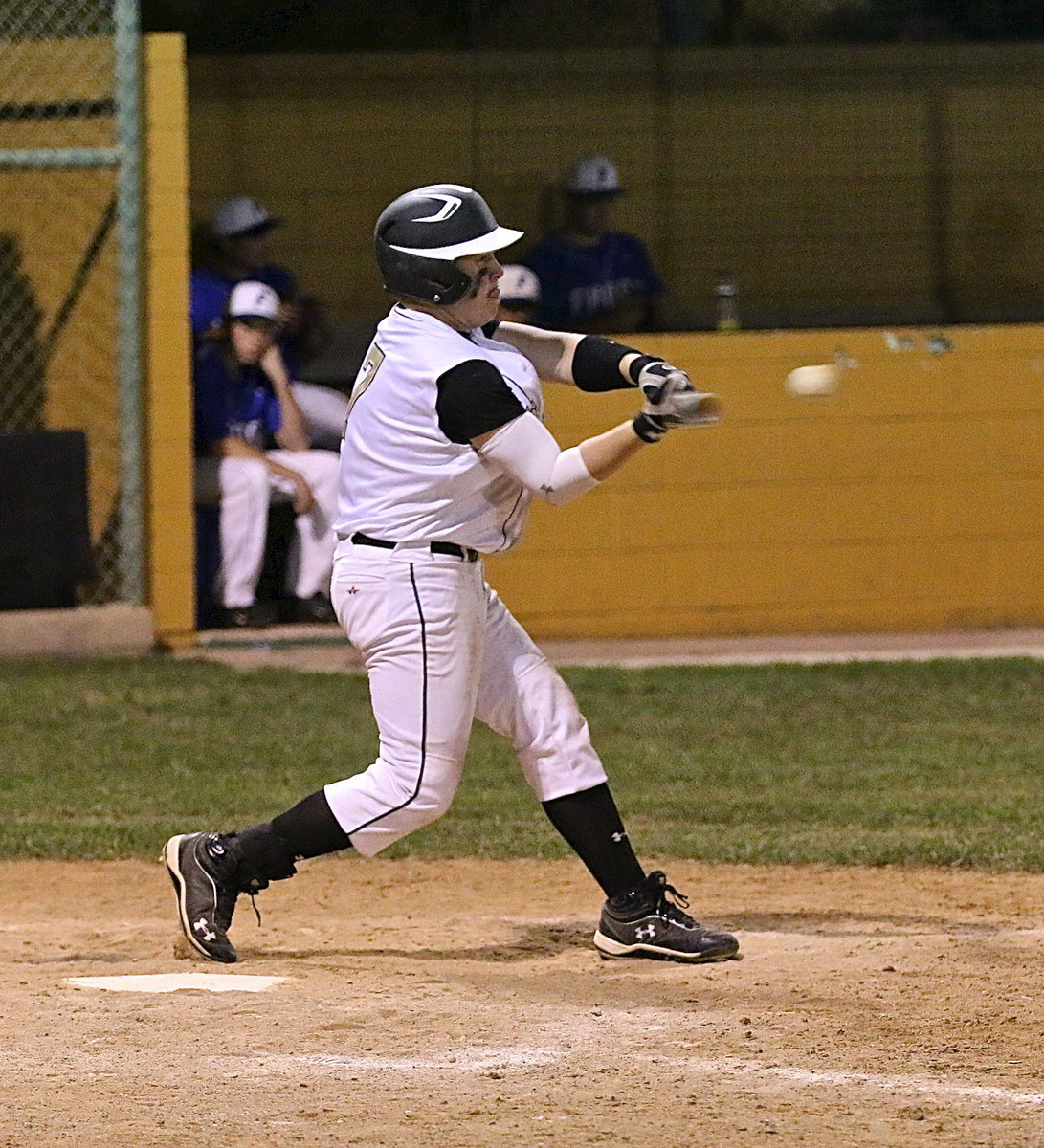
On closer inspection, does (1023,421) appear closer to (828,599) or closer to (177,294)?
(828,599)

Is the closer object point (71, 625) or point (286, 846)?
point (286, 846)

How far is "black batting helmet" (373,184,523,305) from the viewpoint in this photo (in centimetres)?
513

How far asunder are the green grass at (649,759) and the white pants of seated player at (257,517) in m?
0.71

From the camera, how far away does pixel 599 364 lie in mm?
5324

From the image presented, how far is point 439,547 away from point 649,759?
3.45 meters

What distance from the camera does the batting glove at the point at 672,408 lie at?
15.0ft

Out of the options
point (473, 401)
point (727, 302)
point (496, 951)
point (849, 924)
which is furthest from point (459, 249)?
point (727, 302)

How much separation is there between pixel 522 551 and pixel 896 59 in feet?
10.7

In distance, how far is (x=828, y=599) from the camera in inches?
456

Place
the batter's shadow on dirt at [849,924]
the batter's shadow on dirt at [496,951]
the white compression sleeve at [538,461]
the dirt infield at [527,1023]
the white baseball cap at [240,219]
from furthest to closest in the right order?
the white baseball cap at [240,219] → the batter's shadow on dirt at [849,924] → the batter's shadow on dirt at [496,951] → the white compression sleeve at [538,461] → the dirt infield at [527,1023]

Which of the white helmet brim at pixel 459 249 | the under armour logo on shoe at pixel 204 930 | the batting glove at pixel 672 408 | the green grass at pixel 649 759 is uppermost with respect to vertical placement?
the white helmet brim at pixel 459 249

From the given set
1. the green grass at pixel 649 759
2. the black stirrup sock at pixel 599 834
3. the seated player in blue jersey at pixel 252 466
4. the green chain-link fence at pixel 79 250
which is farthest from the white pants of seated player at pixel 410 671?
the green chain-link fence at pixel 79 250

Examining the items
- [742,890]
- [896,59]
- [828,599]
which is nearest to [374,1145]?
[742,890]

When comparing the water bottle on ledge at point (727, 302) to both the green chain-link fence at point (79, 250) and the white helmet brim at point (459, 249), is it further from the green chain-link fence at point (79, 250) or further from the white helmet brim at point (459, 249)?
the white helmet brim at point (459, 249)
